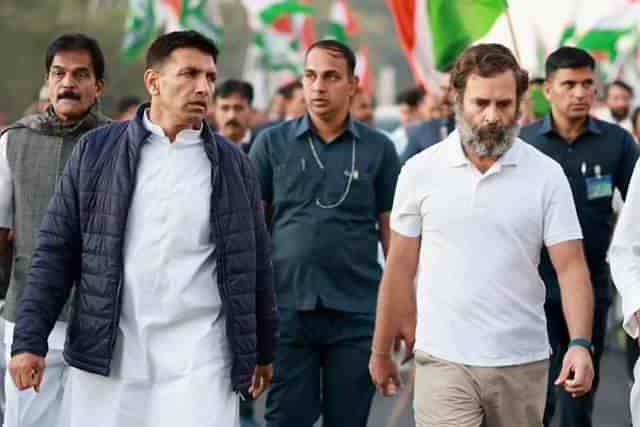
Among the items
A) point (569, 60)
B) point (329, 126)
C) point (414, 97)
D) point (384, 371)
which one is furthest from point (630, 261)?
point (414, 97)

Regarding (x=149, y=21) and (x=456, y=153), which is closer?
(x=456, y=153)

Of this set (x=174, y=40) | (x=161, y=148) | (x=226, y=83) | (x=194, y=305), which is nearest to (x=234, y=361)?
(x=194, y=305)

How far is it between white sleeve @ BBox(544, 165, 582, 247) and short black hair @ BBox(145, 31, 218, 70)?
1468 mm

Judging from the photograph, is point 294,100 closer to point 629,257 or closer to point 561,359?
point 561,359

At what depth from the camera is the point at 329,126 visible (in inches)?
333

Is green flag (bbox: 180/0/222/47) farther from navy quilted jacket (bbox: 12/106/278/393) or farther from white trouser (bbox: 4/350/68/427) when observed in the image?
navy quilted jacket (bbox: 12/106/278/393)

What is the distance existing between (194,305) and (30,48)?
38.2 metres

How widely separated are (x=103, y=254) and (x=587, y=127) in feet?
11.4

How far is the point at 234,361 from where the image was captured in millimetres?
6504

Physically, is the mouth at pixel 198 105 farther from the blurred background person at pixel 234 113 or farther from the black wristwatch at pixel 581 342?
the blurred background person at pixel 234 113

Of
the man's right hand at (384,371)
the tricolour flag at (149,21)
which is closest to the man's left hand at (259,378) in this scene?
the man's right hand at (384,371)

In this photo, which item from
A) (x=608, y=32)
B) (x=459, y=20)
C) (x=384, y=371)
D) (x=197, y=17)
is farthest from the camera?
(x=197, y=17)

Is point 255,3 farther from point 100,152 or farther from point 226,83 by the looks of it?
point 100,152

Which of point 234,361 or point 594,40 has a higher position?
point 594,40
